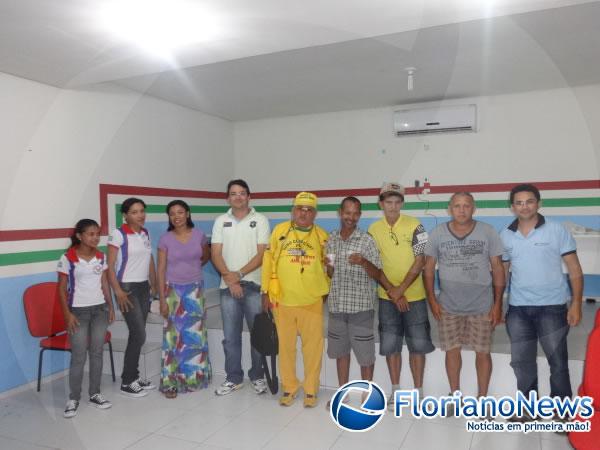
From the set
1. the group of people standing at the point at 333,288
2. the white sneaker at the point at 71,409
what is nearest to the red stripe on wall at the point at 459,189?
the group of people standing at the point at 333,288

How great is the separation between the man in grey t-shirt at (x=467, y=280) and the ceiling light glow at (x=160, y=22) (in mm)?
1812

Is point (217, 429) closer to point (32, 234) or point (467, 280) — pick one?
point (467, 280)

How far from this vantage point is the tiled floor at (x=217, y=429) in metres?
2.72

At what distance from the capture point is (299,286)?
3.06 metres

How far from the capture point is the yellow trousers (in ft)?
10.2

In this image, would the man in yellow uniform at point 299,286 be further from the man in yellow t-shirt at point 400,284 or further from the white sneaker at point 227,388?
the white sneaker at point 227,388

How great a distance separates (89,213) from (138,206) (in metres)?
1.08

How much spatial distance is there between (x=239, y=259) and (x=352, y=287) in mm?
869

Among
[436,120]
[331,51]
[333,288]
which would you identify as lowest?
[333,288]

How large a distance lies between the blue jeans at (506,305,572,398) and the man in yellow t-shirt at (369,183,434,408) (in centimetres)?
51

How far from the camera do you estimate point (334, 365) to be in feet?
11.6

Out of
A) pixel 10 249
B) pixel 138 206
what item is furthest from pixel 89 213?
pixel 138 206

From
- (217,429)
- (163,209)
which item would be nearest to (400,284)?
(217,429)

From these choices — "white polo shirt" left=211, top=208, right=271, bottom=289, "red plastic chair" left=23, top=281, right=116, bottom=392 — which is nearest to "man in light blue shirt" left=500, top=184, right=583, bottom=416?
"white polo shirt" left=211, top=208, right=271, bottom=289
